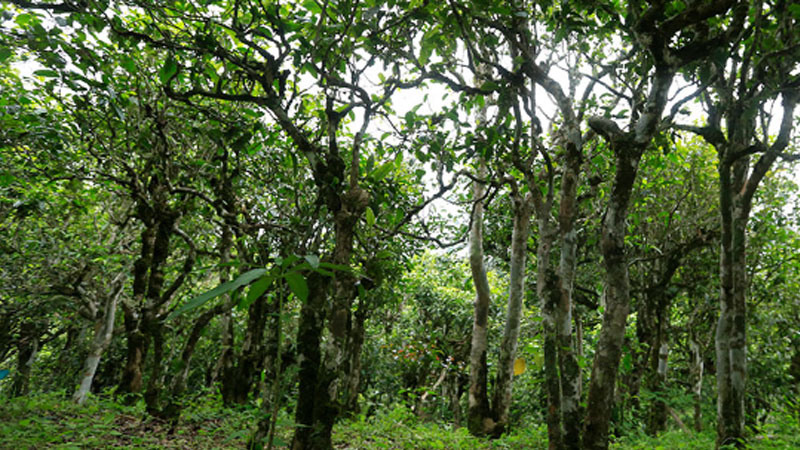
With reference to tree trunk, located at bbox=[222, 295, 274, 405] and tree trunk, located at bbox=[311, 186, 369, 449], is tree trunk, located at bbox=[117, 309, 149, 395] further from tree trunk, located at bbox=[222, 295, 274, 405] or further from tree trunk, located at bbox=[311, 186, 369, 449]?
tree trunk, located at bbox=[311, 186, 369, 449]

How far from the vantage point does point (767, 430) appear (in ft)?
28.1

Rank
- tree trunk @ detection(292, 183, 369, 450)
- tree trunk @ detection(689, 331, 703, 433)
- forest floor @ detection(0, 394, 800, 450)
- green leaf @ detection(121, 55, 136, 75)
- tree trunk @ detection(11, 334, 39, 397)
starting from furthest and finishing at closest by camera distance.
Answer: tree trunk @ detection(11, 334, 39, 397), tree trunk @ detection(689, 331, 703, 433), green leaf @ detection(121, 55, 136, 75), forest floor @ detection(0, 394, 800, 450), tree trunk @ detection(292, 183, 369, 450)

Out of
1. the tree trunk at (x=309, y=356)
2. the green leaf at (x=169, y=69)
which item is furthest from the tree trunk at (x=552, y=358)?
the green leaf at (x=169, y=69)

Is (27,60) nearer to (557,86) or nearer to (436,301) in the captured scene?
(557,86)

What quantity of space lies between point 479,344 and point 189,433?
499cm

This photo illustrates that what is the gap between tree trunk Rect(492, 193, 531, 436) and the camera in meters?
7.81

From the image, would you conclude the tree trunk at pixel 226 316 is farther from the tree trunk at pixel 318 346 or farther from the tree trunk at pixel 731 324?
the tree trunk at pixel 731 324

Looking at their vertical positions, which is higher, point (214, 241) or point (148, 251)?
point (214, 241)

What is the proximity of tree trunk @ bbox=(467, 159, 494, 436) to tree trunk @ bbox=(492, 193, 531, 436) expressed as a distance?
8.5 inches

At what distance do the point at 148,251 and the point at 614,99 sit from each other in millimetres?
8036

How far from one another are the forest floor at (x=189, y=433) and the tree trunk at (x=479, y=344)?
38cm

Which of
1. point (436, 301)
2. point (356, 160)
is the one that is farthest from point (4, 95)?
point (436, 301)

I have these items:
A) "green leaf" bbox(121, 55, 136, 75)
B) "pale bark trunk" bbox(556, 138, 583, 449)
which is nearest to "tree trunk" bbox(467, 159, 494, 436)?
"pale bark trunk" bbox(556, 138, 583, 449)

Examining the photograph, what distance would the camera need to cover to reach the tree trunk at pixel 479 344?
8.07m
